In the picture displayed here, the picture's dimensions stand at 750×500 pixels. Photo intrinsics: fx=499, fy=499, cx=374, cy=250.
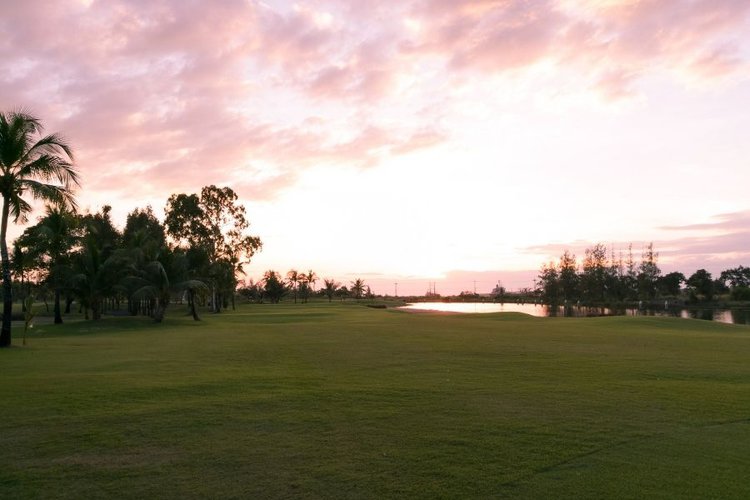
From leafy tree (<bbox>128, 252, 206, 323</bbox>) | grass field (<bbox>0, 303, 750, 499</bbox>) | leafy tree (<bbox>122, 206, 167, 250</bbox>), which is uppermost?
leafy tree (<bbox>122, 206, 167, 250</bbox>)

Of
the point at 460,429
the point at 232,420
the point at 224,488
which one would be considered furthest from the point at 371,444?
the point at 232,420

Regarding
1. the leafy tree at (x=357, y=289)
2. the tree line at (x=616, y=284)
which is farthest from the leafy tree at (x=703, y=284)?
the leafy tree at (x=357, y=289)

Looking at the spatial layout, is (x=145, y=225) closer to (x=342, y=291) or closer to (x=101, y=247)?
(x=101, y=247)

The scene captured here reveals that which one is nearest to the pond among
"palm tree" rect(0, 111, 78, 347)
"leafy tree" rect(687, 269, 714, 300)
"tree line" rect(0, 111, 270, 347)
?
"leafy tree" rect(687, 269, 714, 300)

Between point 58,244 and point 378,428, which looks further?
point 58,244

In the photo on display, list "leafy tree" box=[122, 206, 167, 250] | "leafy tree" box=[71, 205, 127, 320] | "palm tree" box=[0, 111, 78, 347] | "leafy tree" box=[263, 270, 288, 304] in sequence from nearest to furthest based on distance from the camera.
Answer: "palm tree" box=[0, 111, 78, 347], "leafy tree" box=[71, 205, 127, 320], "leafy tree" box=[122, 206, 167, 250], "leafy tree" box=[263, 270, 288, 304]

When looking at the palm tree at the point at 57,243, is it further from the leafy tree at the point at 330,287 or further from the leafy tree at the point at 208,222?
the leafy tree at the point at 330,287

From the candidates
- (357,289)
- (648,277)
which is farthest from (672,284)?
(357,289)

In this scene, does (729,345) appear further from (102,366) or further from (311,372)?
(102,366)

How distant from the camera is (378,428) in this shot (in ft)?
23.8

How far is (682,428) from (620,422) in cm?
81

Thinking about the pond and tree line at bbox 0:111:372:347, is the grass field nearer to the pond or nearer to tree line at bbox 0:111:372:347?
tree line at bbox 0:111:372:347

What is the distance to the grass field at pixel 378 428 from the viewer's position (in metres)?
5.37

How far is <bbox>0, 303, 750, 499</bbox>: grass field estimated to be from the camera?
5.37 metres
